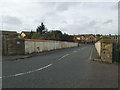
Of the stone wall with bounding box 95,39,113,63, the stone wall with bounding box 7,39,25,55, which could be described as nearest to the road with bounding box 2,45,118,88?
the stone wall with bounding box 95,39,113,63

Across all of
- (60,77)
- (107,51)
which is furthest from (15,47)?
(107,51)

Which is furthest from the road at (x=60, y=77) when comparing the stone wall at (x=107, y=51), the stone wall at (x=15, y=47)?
the stone wall at (x=15, y=47)

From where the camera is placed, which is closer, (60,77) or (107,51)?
(60,77)

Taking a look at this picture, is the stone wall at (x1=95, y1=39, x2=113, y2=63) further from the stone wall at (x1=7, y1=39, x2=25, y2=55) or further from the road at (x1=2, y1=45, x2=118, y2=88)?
the stone wall at (x1=7, y1=39, x2=25, y2=55)

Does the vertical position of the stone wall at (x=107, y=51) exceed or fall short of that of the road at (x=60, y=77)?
it exceeds it

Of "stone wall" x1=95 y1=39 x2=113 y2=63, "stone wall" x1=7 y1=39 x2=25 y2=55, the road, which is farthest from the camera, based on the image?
"stone wall" x1=7 y1=39 x2=25 y2=55

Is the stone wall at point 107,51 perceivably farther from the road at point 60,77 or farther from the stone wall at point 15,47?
the stone wall at point 15,47

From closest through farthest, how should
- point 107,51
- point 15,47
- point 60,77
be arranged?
point 60,77 < point 107,51 < point 15,47

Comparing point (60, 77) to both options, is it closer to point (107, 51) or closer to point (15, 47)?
point (107, 51)

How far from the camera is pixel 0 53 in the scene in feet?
41.8

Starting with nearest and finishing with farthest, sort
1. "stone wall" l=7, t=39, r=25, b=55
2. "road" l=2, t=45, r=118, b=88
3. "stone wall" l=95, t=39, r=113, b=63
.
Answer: "road" l=2, t=45, r=118, b=88 < "stone wall" l=95, t=39, r=113, b=63 < "stone wall" l=7, t=39, r=25, b=55

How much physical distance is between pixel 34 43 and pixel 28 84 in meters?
12.6

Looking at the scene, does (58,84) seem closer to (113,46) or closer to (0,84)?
(0,84)

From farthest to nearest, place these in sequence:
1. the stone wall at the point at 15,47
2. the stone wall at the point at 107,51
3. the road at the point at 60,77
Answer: the stone wall at the point at 15,47, the stone wall at the point at 107,51, the road at the point at 60,77
